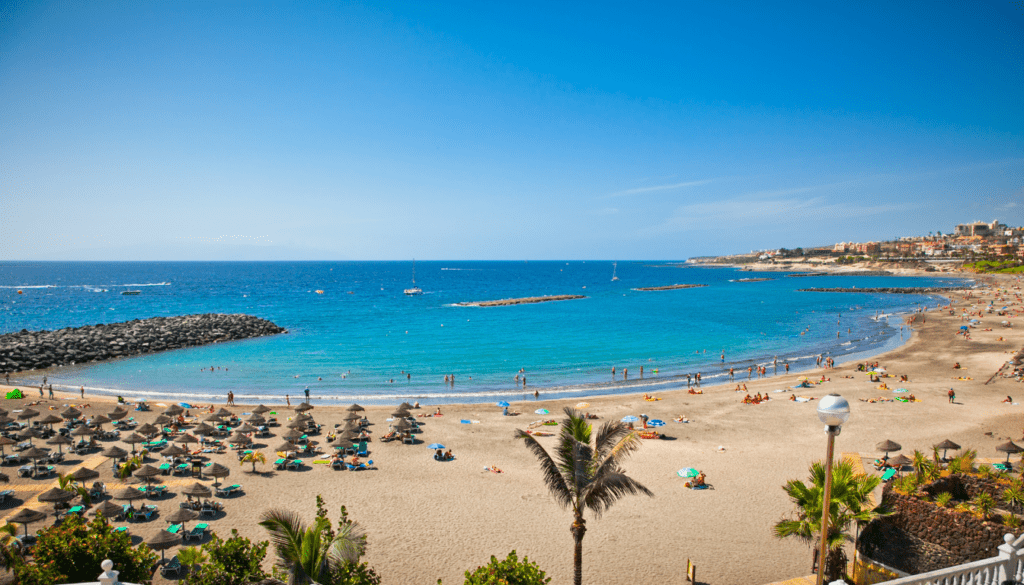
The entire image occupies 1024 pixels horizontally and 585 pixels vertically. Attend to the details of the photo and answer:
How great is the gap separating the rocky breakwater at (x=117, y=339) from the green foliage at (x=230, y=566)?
56.4 m

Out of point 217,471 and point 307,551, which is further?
point 217,471

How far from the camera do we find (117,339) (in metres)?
61.0

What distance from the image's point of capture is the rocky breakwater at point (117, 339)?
5272cm

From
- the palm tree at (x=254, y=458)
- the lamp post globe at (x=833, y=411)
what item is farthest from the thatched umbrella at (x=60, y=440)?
the lamp post globe at (x=833, y=411)

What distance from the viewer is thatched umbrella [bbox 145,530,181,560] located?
1520cm

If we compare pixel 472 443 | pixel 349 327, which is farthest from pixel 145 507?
pixel 349 327

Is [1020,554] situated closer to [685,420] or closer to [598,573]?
[598,573]

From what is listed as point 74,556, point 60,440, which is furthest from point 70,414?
point 74,556

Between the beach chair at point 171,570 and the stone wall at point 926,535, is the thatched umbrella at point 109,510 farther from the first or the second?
the stone wall at point 926,535

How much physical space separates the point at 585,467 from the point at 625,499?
10288mm

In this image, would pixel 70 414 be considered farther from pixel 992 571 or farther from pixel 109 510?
pixel 992 571

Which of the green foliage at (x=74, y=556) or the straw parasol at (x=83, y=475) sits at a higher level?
the green foliage at (x=74, y=556)

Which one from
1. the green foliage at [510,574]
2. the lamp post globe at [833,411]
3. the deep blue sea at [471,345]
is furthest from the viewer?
the deep blue sea at [471,345]

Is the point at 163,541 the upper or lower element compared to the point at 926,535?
lower
